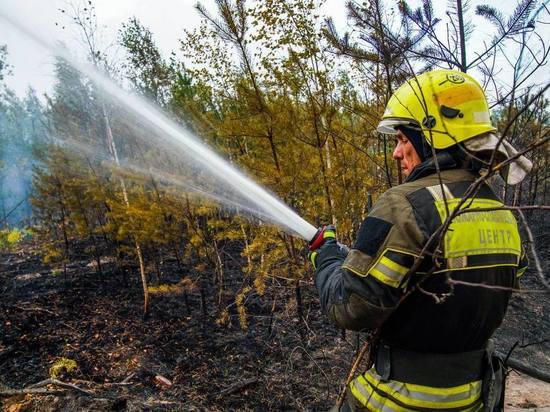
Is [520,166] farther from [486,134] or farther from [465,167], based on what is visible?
[465,167]

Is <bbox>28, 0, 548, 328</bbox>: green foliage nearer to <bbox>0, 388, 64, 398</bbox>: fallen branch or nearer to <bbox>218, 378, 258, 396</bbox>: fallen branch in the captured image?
<bbox>218, 378, 258, 396</bbox>: fallen branch

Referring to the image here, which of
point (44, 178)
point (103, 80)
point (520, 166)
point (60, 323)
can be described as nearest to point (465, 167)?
point (520, 166)

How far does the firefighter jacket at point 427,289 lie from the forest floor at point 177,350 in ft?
9.55

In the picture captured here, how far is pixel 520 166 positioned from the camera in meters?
1.92

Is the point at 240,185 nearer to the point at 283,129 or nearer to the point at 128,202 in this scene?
the point at 283,129

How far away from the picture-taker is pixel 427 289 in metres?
1.47

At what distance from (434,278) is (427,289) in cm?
6

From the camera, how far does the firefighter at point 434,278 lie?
1414 mm

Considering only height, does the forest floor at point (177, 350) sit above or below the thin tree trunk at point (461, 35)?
below

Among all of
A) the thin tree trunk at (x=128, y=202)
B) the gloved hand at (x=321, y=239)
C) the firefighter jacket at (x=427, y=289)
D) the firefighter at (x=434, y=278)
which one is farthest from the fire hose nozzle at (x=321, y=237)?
the thin tree trunk at (x=128, y=202)

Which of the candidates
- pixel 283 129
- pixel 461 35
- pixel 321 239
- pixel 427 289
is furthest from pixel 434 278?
pixel 283 129

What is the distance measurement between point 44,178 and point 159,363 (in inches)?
316

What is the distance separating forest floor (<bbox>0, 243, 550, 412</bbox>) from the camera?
6.43 m

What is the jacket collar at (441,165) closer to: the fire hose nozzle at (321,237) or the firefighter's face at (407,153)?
the firefighter's face at (407,153)
